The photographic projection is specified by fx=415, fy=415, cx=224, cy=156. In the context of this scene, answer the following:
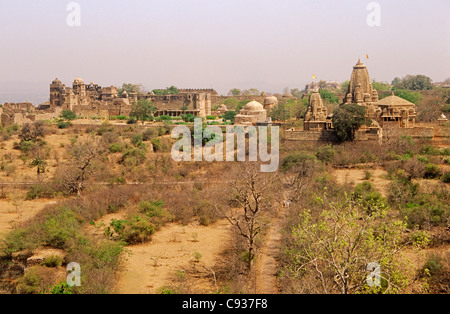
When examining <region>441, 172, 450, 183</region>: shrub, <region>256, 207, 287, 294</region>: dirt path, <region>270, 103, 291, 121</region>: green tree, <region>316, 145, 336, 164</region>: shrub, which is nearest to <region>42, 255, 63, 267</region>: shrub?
<region>256, 207, 287, 294</region>: dirt path

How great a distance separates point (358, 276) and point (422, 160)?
14.0 metres

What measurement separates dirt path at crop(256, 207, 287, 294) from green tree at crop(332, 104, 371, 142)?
11.5m

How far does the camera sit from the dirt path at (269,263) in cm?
1032

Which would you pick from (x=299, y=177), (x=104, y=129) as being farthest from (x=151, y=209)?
(x=104, y=129)

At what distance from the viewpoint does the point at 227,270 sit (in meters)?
11.4

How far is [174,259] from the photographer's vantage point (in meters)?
12.7

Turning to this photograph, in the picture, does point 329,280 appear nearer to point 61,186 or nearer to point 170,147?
point 61,186

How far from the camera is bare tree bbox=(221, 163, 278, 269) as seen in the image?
37.2 feet

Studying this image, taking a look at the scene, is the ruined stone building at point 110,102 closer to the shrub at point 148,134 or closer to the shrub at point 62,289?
the shrub at point 148,134

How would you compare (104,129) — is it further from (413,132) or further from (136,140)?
(413,132)

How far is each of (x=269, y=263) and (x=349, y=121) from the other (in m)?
15.1

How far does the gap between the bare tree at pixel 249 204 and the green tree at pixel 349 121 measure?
879 centimetres

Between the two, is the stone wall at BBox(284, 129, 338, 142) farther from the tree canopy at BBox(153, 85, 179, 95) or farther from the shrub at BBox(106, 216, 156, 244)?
the tree canopy at BBox(153, 85, 179, 95)
